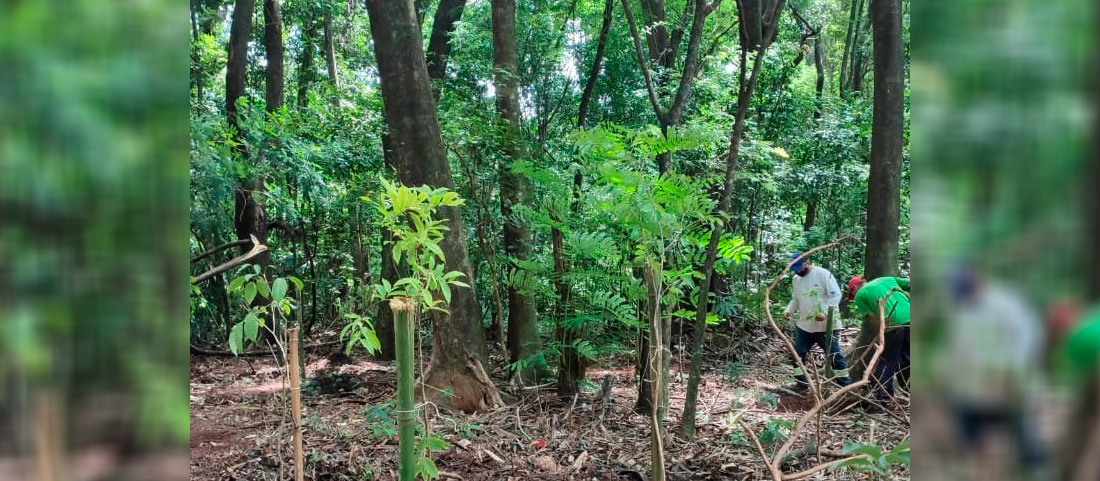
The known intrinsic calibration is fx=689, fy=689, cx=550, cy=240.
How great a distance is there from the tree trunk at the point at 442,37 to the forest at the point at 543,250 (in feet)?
0.13

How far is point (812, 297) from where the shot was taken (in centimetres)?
686

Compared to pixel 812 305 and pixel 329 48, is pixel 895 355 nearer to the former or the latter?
pixel 812 305

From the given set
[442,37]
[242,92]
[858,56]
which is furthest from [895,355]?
[858,56]

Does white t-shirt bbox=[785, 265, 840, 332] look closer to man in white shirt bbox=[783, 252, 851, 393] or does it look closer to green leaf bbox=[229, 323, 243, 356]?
man in white shirt bbox=[783, 252, 851, 393]

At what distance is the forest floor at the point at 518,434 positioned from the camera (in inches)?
159

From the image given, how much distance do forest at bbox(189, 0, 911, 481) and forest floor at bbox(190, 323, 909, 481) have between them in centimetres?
3

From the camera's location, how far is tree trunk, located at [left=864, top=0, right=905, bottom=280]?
638cm
